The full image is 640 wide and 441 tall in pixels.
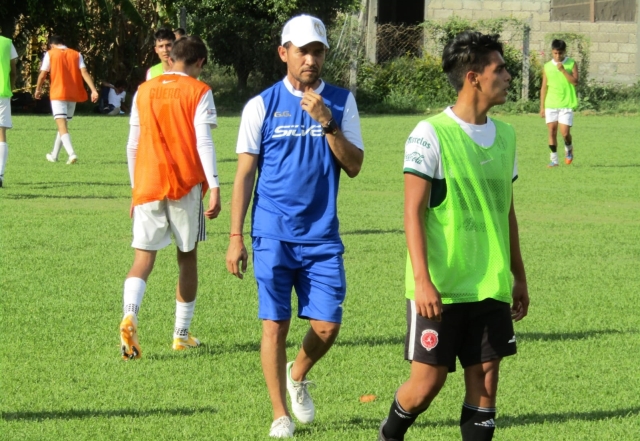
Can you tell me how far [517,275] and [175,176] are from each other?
9.52ft

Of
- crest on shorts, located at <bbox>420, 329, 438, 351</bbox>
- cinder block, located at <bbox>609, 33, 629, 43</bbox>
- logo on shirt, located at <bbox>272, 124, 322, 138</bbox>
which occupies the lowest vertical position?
crest on shorts, located at <bbox>420, 329, 438, 351</bbox>

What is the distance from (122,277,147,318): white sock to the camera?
273 inches

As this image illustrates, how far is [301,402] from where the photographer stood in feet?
18.6

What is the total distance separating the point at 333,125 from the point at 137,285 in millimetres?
2338

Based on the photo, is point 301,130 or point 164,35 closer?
point 301,130

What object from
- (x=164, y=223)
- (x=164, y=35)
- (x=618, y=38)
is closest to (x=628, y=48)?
(x=618, y=38)

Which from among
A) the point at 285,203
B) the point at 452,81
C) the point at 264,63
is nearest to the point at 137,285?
the point at 285,203

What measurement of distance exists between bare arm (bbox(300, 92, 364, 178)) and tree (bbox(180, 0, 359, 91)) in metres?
30.8

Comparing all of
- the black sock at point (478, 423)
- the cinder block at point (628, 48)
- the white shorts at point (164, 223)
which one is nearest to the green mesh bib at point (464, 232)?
the black sock at point (478, 423)

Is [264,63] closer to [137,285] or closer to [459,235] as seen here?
[137,285]

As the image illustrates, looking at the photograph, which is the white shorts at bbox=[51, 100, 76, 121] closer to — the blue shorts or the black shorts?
the blue shorts

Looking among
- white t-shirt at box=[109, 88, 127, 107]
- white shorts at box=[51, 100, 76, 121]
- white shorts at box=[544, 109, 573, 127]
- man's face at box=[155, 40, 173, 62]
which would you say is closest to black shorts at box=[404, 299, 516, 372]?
man's face at box=[155, 40, 173, 62]

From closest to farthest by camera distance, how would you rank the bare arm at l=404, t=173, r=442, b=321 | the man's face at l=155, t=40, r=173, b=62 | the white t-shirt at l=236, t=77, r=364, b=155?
the bare arm at l=404, t=173, r=442, b=321 → the white t-shirt at l=236, t=77, r=364, b=155 → the man's face at l=155, t=40, r=173, b=62

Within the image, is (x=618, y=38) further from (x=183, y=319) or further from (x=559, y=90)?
(x=183, y=319)
